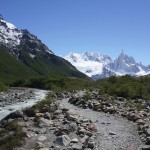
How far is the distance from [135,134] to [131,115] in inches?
306

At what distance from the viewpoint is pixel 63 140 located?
24.0 m

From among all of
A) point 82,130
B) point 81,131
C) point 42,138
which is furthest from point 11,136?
point 82,130

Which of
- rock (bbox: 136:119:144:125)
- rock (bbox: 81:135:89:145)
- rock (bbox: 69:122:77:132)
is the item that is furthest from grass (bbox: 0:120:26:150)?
rock (bbox: 136:119:144:125)

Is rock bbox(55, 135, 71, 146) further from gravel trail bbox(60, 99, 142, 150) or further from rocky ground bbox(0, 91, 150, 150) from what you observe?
gravel trail bbox(60, 99, 142, 150)

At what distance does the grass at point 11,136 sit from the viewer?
2391 centimetres

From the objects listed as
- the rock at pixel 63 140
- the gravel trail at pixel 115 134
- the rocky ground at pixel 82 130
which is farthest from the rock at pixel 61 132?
the gravel trail at pixel 115 134

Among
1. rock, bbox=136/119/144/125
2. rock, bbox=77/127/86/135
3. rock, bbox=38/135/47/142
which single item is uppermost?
rock, bbox=136/119/144/125

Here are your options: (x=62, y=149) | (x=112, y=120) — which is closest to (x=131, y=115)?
(x=112, y=120)

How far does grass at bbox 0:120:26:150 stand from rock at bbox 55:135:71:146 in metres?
2.63

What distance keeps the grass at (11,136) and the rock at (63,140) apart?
2627 millimetres

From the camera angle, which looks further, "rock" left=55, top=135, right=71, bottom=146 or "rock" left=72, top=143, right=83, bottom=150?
"rock" left=55, top=135, right=71, bottom=146

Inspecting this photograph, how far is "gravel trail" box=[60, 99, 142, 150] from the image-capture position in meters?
23.9

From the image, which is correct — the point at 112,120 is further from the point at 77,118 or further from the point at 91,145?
the point at 91,145

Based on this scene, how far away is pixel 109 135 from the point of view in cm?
2698
